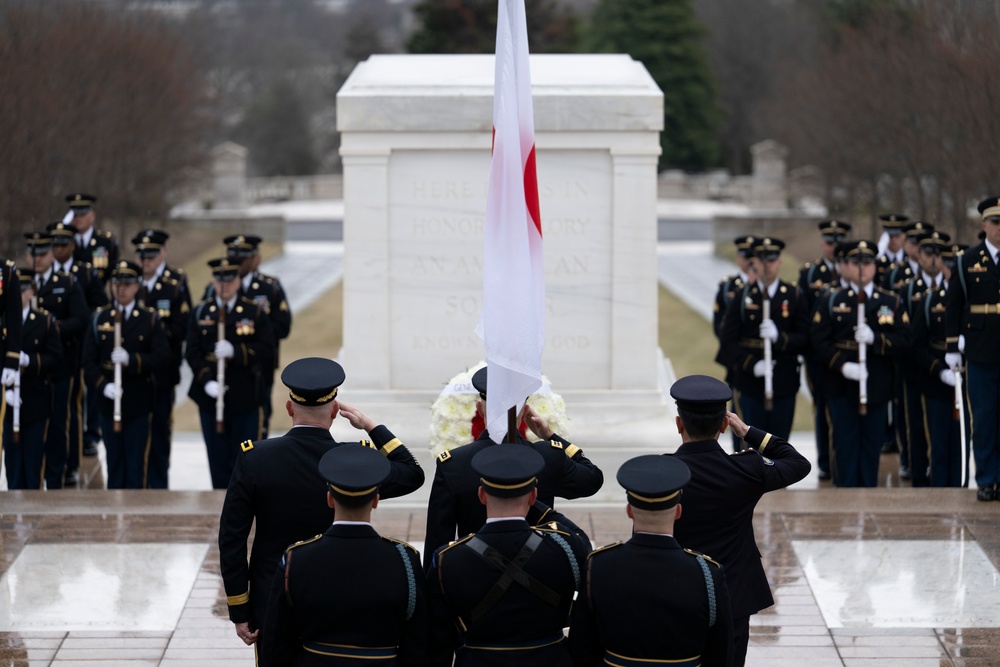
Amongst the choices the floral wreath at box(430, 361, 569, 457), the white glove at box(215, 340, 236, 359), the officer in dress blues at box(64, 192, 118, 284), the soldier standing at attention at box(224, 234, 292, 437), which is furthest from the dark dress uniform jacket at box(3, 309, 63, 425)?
the floral wreath at box(430, 361, 569, 457)

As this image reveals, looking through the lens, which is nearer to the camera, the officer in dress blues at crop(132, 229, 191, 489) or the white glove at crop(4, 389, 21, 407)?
the white glove at crop(4, 389, 21, 407)

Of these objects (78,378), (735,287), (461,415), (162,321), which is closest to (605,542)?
(461,415)

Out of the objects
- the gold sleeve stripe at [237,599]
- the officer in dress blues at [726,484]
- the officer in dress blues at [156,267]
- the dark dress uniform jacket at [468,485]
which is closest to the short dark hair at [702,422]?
the officer in dress blues at [726,484]

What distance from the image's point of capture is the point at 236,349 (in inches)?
382

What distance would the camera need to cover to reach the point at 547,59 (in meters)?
10.2

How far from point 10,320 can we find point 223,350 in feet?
4.37

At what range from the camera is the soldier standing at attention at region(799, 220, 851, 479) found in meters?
10.3

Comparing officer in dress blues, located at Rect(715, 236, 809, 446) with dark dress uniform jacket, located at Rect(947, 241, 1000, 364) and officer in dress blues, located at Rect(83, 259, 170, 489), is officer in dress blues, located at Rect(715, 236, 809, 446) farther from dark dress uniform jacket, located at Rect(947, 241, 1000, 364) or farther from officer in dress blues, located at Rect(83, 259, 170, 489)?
officer in dress blues, located at Rect(83, 259, 170, 489)

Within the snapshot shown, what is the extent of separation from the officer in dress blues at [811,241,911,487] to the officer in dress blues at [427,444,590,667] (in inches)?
221

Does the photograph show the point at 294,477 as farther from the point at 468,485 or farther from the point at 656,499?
the point at 656,499

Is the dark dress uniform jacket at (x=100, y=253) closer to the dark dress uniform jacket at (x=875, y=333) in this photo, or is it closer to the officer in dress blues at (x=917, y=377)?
the dark dress uniform jacket at (x=875, y=333)

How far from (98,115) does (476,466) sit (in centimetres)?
2051

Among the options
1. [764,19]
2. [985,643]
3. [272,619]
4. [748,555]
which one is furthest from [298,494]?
[764,19]

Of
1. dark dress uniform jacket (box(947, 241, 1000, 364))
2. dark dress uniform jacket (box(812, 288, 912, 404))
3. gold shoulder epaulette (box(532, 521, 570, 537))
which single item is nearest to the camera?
gold shoulder epaulette (box(532, 521, 570, 537))
